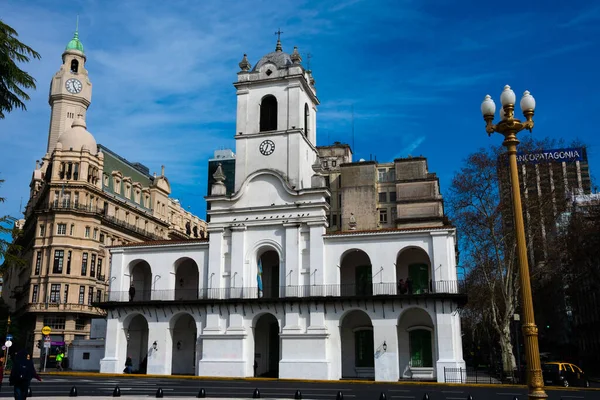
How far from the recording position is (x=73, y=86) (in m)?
76.8

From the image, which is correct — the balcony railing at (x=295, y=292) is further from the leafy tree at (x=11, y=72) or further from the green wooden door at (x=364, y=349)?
the leafy tree at (x=11, y=72)

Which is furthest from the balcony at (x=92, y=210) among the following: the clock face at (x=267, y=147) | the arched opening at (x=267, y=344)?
the arched opening at (x=267, y=344)

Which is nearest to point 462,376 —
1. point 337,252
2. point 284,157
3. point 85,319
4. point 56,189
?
point 337,252

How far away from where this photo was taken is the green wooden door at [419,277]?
3850 centimetres

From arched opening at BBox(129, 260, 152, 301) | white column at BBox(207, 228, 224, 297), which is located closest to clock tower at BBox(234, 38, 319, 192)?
white column at BBox(207, 228, 224, 297)

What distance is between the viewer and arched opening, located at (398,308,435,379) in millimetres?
36625

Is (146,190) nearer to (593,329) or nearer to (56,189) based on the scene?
(56,189)

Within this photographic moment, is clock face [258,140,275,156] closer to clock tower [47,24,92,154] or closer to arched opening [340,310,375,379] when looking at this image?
arched opening [340,310,375,379]

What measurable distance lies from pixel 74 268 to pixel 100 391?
39.0m

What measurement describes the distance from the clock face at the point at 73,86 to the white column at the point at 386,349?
57.2 meters

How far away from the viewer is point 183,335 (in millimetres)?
42750

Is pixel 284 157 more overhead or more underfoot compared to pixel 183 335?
more overhead

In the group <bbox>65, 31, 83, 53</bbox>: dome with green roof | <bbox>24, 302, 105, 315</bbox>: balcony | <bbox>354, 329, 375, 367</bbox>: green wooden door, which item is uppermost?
<bbox>65, 31, 83, 53</bbox>: dome with green roof

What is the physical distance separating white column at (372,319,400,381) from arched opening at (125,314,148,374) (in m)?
17.1
